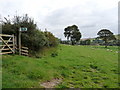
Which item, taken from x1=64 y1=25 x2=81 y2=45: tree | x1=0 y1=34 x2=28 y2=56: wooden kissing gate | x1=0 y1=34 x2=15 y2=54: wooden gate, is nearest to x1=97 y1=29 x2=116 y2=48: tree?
x1=64 y1=25 x2=81 y2=45: tree

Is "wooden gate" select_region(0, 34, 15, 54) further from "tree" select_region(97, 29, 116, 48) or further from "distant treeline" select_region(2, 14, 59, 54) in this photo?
"tree" select_region(97, 29, 116, 48)

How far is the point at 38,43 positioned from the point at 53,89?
717 centimetres

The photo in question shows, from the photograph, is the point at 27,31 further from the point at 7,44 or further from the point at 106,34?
the point at 106,34

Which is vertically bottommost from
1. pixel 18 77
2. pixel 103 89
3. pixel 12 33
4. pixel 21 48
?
pixel 103 89

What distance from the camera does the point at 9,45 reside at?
29.9ft

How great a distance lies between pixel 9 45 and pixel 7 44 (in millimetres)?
153

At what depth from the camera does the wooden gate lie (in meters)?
8.56

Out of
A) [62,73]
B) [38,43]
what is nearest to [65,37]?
[38,43]

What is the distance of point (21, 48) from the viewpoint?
32.8ft

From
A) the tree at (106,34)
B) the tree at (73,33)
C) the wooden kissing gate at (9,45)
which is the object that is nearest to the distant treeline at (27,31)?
the wooden kissing gate at (9,45)

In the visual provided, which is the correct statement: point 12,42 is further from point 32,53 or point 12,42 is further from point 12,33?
point 32,53

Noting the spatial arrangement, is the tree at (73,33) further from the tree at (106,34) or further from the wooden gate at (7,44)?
the wooden gate at (7,44)

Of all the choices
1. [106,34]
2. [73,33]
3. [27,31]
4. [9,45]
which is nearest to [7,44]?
[9,45]

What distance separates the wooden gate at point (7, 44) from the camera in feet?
28.1
